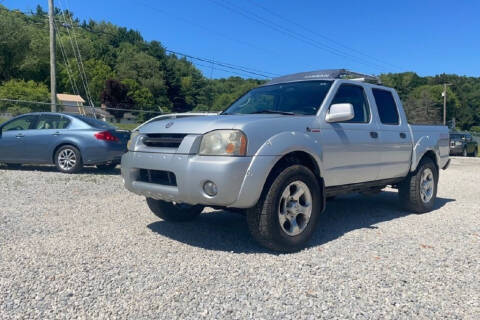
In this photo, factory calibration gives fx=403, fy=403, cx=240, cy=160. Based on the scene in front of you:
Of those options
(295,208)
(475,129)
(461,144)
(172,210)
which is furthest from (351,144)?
Result: (475,129)

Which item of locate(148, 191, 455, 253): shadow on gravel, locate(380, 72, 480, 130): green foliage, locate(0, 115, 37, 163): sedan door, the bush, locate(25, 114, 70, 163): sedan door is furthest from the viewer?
locate(380, 72, 480, 130): green foliage

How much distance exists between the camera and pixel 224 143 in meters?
3.68

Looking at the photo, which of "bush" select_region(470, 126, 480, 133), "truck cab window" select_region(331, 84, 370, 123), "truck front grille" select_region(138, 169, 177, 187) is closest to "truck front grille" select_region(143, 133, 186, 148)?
"truck front grille" select_region(138, 169, 177, 187)

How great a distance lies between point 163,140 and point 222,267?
1.41 metres

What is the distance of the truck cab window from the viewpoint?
196 inches

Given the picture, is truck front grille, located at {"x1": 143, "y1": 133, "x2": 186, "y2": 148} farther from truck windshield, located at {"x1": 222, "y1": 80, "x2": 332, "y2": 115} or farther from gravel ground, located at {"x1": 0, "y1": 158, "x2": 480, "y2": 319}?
truck windshield, located at {"x1": 222, "y1": 80, "x2": 332, "y2": 115}

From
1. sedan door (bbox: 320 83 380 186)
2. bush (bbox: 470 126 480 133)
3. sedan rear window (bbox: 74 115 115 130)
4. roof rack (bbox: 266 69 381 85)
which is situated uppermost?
bush (bbox: 470 126 480 133)

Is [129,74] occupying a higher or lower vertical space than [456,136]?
higher

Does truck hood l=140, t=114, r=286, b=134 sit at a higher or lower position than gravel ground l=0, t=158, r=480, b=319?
higher

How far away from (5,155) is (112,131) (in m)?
2.84

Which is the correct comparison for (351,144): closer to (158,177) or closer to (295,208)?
(295,208)

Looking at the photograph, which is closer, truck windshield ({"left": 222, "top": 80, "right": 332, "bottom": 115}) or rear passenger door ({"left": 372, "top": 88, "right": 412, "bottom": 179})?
truck windshield ({"left": 222, "top": 80, "right": 332, "bottom": 115})

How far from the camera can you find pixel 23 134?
969 centimetres

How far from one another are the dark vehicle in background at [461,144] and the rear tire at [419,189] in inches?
759
